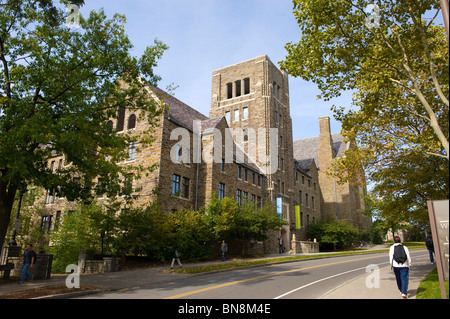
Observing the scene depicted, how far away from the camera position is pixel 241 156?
123 feet

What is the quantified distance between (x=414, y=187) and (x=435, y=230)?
30.7 feet

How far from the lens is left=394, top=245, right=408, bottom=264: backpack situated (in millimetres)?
8852

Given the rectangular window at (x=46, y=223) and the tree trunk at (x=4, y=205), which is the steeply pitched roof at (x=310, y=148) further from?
the tree trunk at (x=4, y=205)

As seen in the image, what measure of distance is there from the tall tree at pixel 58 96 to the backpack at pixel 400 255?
436 inches

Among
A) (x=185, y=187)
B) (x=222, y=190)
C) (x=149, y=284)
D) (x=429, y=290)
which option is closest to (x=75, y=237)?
(x=185, y=187)

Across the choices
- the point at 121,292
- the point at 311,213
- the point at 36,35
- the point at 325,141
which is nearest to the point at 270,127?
the point at 311,213

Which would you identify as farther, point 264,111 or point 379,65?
Answer: point 264,111

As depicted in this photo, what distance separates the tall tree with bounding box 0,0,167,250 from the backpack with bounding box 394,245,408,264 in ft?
36.3

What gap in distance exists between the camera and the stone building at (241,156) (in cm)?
2549

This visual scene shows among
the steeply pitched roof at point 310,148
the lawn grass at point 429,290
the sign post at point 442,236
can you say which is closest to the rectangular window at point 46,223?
the lawn grass at point 429,290

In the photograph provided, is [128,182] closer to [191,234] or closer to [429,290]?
[191,234]

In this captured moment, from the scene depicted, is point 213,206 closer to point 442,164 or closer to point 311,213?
point 442,164

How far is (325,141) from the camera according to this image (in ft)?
194

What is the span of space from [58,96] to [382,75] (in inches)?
521
